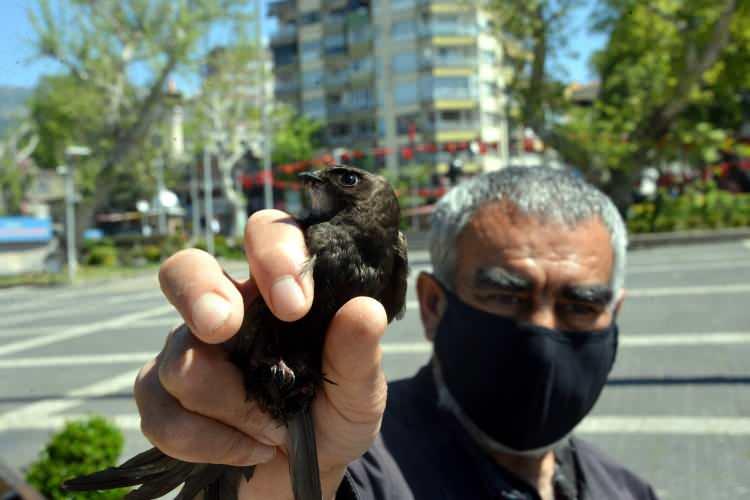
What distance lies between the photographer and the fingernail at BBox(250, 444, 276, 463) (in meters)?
1.08

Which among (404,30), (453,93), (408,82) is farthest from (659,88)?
(453,93)

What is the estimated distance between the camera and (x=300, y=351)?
3.44 feet

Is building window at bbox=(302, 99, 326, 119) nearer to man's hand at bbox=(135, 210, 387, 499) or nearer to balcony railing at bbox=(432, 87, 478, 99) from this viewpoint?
balcony railing at bbox=(432, 87, 478, 99)

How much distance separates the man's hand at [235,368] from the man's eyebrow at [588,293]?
1.28m

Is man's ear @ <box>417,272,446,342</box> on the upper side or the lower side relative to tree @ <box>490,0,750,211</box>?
lower

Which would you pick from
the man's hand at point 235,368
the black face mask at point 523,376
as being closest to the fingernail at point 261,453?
the man's hand at point 235,368

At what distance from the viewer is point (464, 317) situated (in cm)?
239

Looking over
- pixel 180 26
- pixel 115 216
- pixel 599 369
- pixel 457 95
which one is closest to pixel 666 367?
pixel 599 369

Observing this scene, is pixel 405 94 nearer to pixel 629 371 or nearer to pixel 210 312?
pixel 629 371

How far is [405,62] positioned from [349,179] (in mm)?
35256

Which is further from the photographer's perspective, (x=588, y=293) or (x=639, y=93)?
(x=639, y=93)

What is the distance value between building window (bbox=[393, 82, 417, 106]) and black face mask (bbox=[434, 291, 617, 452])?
3418cm

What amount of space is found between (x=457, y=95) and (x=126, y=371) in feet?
137

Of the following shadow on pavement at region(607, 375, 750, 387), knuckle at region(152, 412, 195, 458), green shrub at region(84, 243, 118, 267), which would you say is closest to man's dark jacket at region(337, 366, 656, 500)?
knuckle at region(152, 412, 195, 458)
